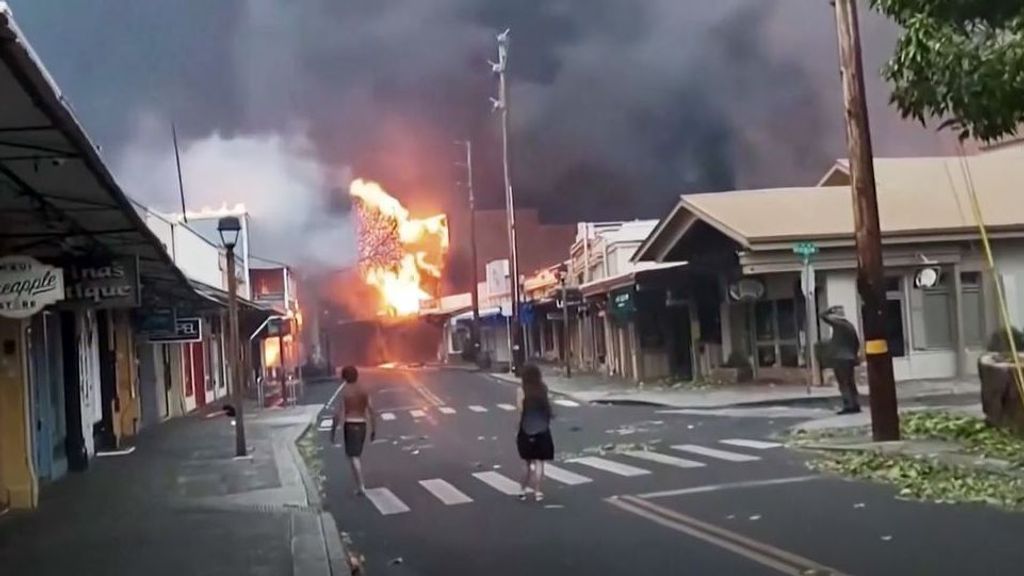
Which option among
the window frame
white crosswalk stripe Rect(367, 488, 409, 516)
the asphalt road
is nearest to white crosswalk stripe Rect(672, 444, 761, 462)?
the asphalt road

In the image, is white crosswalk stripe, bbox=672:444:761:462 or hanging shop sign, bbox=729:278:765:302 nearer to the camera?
white crosswalk stripe, bbox=672:444:761:462

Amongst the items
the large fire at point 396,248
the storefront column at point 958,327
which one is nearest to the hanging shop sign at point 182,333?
the storefront column at point 958,327

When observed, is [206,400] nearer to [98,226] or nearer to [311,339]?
[98,226]

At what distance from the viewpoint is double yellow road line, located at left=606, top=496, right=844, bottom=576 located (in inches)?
385

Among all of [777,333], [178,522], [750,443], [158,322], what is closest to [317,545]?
[178,522]

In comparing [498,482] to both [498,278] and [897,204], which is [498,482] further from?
[498,278]

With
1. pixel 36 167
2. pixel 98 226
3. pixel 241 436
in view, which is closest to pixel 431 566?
pixel 36 167

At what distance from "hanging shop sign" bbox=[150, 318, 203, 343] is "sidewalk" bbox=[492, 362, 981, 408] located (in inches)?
413

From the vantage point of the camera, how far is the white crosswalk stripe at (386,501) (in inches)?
586

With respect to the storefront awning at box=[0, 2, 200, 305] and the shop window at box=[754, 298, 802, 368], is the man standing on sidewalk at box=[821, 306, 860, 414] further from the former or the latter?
the storefront awning at box=[0, 2, 200, 305]

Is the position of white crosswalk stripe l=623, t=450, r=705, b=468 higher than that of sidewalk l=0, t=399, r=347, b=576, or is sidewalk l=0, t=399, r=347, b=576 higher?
sidewalk l=0, t=399, r=347, b=576

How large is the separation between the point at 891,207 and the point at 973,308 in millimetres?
3356

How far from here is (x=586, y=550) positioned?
11180mm

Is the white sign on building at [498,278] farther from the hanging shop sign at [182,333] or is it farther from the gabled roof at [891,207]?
the hanging shop sign at [182,333]
